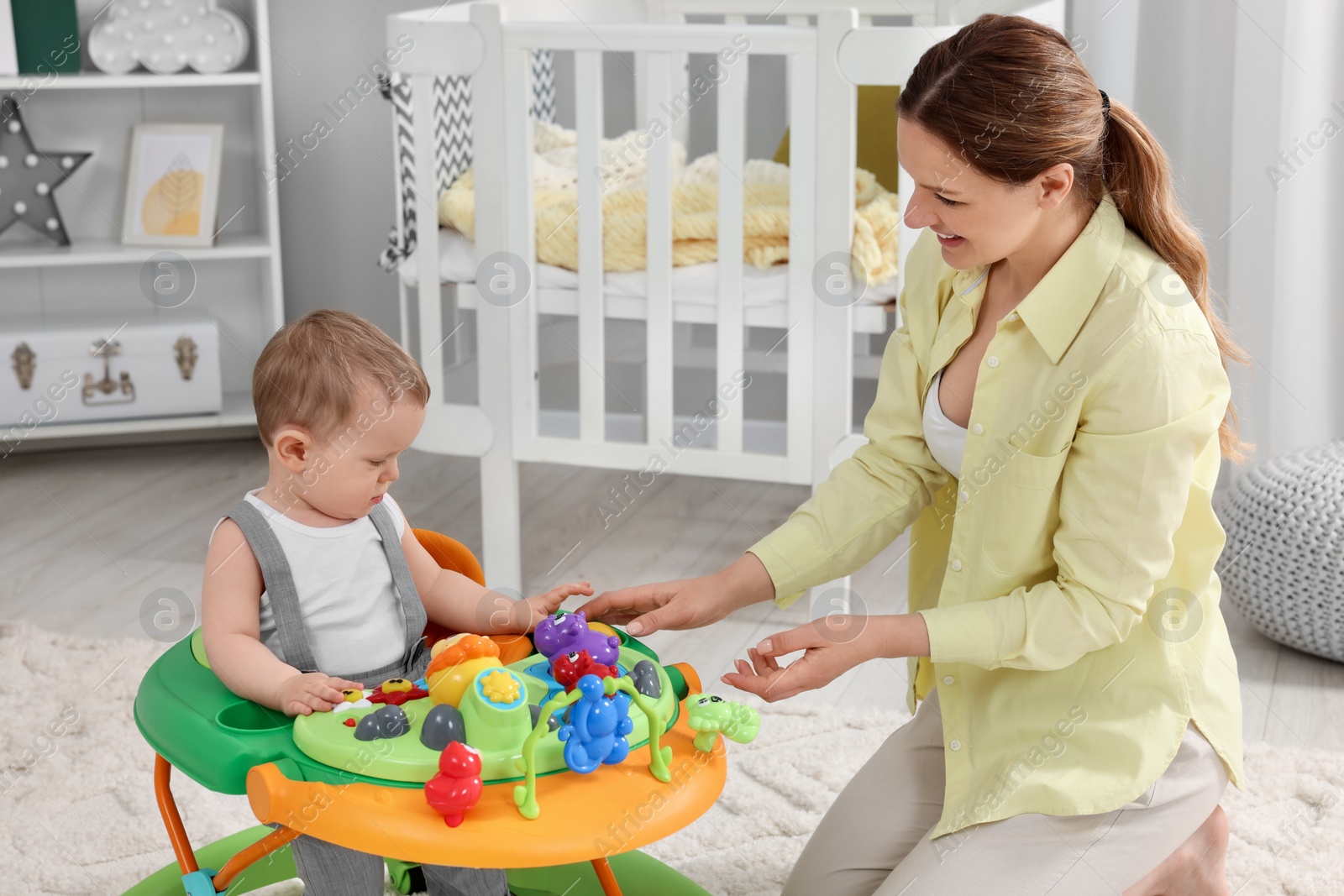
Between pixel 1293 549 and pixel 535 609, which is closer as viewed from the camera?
pixel 535 609

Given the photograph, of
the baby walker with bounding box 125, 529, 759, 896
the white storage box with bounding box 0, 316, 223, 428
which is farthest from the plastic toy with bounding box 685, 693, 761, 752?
the white storage box with bounding box 0, 316, 223, 428

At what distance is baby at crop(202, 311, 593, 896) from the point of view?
1.04 meters

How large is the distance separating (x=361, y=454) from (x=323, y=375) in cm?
7

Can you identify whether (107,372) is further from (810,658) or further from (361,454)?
(810,658)

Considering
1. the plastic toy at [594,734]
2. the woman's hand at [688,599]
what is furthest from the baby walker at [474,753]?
the woman's hand at [688,599]

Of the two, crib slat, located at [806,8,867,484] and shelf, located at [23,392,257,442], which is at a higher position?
crib slat, located at [806,8,867,484]

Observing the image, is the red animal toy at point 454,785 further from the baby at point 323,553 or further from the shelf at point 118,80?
the shelf at point 118,80

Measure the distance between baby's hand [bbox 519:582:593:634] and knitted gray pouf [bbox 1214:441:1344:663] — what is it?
3.80 ft

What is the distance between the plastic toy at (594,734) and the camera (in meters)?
0.93

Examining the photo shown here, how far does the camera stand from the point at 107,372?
264 cm

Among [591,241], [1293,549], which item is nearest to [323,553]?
[591,241]

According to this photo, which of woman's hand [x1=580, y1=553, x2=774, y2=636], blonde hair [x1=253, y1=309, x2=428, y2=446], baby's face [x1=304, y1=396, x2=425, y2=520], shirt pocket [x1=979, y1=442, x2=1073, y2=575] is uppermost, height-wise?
blonde hair [x1=253, y1=309, x2=428, y2=446]

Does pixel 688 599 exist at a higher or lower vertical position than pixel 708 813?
higher

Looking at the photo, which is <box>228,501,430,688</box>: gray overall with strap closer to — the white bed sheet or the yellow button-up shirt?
the yellow button-up shirt
